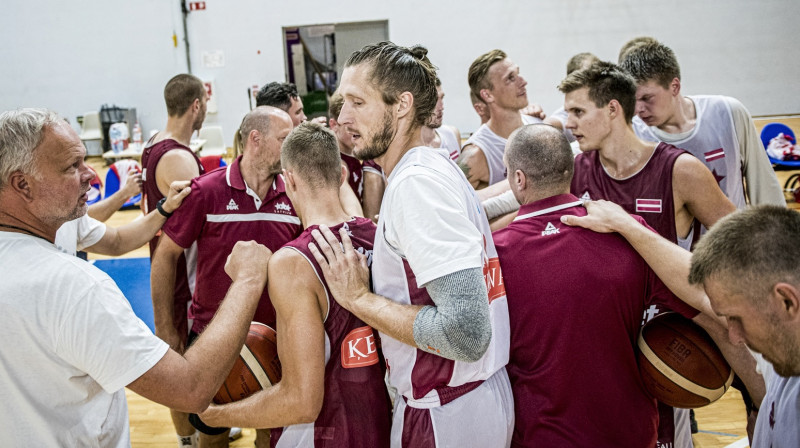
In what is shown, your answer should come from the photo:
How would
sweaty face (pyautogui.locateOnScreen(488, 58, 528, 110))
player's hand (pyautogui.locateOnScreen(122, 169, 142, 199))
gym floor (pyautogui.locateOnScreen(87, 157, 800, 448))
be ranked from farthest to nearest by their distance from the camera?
1. sweaty face (pyautogui.locateOnScreen(488, 58, 528, 110))
2. player's hand (pyautogui.locateOnScreen(122, 169, 142, 199))
3. gym floor (pyautogui.locateOnScreen(87, 157, 800, 448))

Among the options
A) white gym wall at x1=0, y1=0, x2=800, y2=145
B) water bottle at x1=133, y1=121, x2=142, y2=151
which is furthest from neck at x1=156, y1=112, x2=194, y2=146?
white gym wall at x1=0, y1=0, x2=800, y2=145

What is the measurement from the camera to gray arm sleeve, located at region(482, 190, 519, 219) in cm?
314

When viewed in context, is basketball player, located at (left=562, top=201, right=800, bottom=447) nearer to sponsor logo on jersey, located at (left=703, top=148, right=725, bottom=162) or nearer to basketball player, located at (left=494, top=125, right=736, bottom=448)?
basketball player, located at (left=494, top=125, right=736, bottom=448)

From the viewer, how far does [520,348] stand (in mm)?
2277

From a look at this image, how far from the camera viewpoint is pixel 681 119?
380cm

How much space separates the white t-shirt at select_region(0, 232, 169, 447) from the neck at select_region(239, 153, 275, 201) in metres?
1.67

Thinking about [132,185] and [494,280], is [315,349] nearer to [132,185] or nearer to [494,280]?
[494,280]

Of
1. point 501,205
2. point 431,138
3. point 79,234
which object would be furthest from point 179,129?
point 501,205

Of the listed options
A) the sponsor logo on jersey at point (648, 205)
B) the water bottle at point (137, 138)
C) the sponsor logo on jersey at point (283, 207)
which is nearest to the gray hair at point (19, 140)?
the sponsor logo on jersey at point (283, 207)

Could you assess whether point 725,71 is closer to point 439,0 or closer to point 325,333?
point 439,0

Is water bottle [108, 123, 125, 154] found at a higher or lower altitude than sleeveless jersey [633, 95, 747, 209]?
lower

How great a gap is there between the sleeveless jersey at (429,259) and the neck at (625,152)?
1.28m

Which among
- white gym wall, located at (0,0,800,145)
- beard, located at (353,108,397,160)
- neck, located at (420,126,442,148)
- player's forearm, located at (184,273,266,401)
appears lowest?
player's forearm, located at (184,273,266,401)

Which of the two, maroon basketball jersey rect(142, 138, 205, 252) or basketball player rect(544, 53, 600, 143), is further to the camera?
basketball player rect(544, 53, 600, 143)
